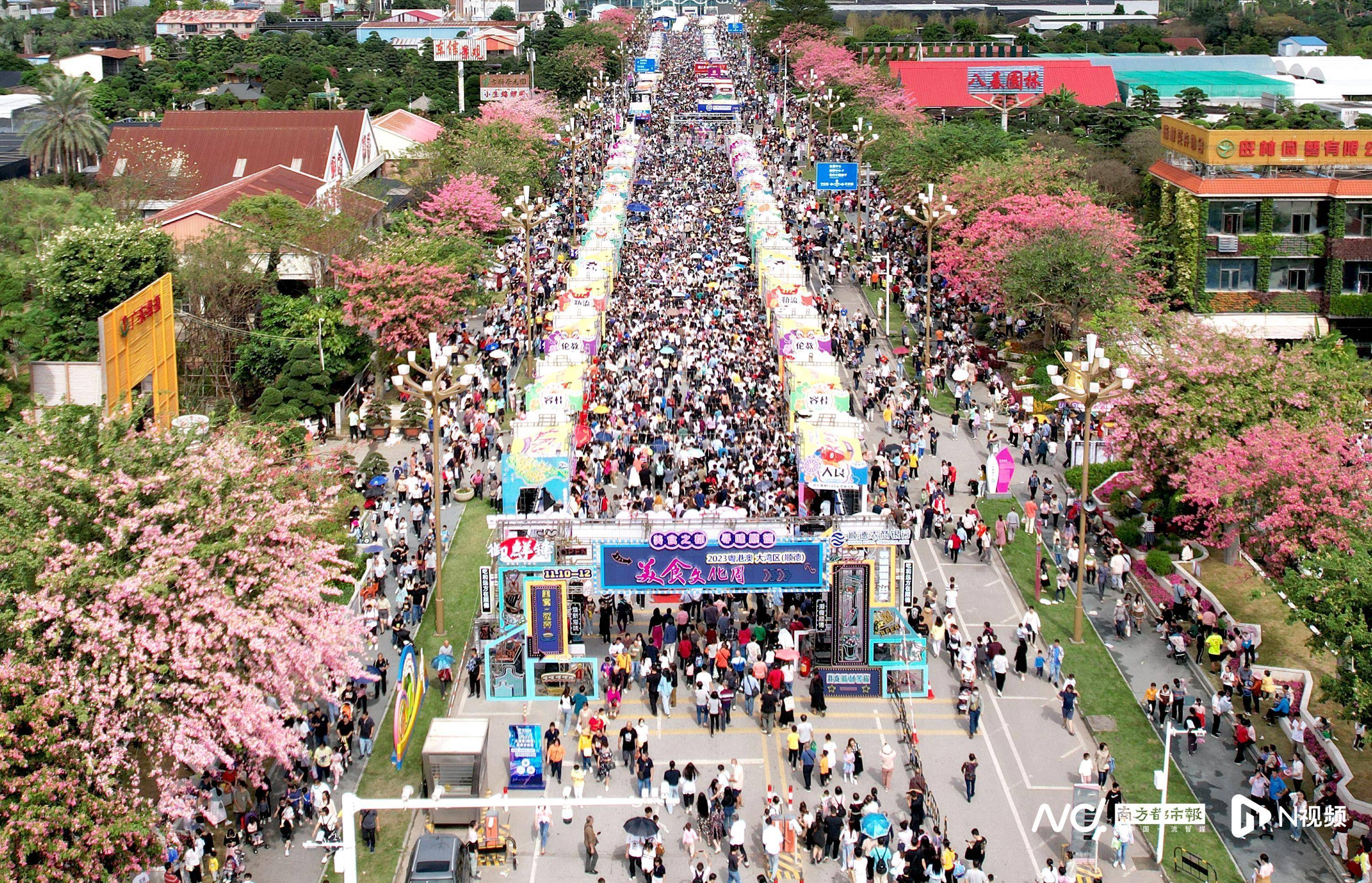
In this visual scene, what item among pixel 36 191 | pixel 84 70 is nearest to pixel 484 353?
pixel 36 191

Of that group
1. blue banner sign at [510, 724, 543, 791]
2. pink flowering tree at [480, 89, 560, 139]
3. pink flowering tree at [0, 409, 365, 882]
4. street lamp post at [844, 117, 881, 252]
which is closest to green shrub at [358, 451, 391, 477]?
pink flowering tree at [0, 409, 365, 882]

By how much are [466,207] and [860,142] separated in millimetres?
27666

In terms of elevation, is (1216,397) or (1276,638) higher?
(1216,397)

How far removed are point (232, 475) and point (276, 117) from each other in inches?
2345

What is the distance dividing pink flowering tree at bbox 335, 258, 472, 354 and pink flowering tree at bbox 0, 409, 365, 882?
22.6 m

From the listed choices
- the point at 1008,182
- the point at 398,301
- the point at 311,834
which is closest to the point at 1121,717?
the point at 311,834

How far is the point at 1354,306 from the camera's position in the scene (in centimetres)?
5603

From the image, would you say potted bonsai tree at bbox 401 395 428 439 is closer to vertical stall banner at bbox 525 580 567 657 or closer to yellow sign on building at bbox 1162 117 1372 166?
vertical stall banner at bbox 525 580 567 657

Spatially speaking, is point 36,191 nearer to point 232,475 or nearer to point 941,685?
point 232,475

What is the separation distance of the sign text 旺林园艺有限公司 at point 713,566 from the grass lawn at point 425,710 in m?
4.56

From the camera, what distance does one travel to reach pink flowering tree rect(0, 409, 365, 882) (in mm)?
21438

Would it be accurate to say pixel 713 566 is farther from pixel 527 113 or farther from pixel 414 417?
pixel 527 113

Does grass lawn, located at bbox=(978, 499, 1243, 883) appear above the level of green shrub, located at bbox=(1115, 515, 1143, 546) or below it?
below

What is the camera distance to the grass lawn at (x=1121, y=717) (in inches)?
1021
